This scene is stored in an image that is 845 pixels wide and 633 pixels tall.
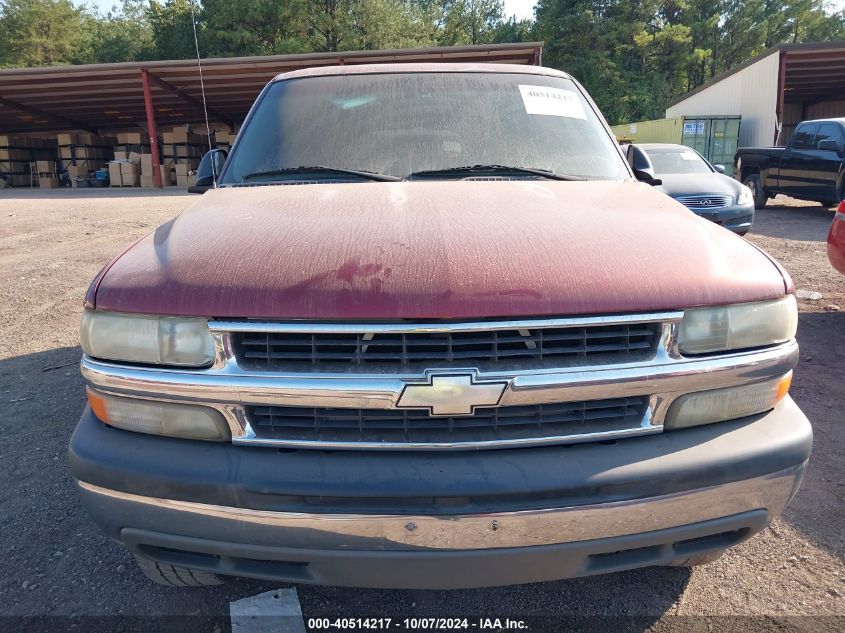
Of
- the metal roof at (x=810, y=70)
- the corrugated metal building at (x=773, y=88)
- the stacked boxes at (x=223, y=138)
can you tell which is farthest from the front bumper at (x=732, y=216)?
the stacked boxes at (x=223, y=138)

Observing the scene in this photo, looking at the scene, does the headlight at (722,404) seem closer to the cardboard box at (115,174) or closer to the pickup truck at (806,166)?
the pickup truck at (806,166)

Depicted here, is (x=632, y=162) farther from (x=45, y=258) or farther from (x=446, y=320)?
(x=45, y=258)

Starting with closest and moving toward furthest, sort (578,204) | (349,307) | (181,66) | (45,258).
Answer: (349,307), (578,204), (45,258), (181,66)

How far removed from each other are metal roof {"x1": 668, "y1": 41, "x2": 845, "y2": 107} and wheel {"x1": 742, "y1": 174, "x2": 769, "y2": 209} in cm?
826

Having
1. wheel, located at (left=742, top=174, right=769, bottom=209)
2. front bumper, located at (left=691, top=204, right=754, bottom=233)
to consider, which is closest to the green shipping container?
wheel, located at (left=742, top=174, right=769, bottom=209)

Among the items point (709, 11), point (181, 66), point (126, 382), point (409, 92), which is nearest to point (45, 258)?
point (409, 92)

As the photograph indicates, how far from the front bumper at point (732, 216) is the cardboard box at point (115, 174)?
69.5 ft

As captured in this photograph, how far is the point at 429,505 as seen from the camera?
1.50 m

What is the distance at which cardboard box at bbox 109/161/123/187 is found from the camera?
22047mm

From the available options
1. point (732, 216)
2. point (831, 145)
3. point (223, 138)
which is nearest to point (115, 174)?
point (223, 138)

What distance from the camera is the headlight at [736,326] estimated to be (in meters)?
1.63

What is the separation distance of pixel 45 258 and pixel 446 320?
866 centimetres

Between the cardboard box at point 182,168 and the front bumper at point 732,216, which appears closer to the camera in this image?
the front bumper at point 732,216

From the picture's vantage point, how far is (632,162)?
3189 millimetres
